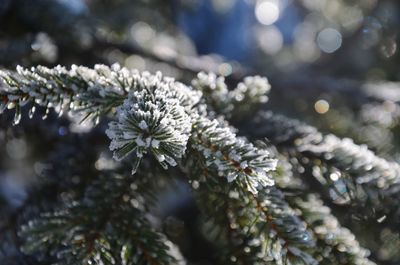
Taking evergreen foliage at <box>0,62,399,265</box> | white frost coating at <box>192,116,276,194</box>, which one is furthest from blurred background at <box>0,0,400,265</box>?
white frost coating at <box>192,116,276,194</box>

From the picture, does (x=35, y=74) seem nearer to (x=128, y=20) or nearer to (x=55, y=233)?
(x=55, y=233)

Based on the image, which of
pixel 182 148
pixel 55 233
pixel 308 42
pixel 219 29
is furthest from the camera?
pixel 308 42

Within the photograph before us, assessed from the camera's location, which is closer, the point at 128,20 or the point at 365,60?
the point at 128,20

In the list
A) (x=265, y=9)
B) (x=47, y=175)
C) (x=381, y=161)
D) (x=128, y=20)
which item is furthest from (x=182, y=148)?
(x=265, y=9)

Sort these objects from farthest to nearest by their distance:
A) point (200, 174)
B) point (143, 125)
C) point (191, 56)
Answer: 1. point (191, 56)
2. point (200, 174)
3. point (143, 125)

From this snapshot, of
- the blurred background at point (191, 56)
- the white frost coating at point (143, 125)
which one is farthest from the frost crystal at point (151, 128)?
the blurred background at point (191, 56)

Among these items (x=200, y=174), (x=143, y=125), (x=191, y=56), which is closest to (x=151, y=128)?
(x=143, y=125)

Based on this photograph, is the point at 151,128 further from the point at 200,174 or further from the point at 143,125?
the point at 200,174
